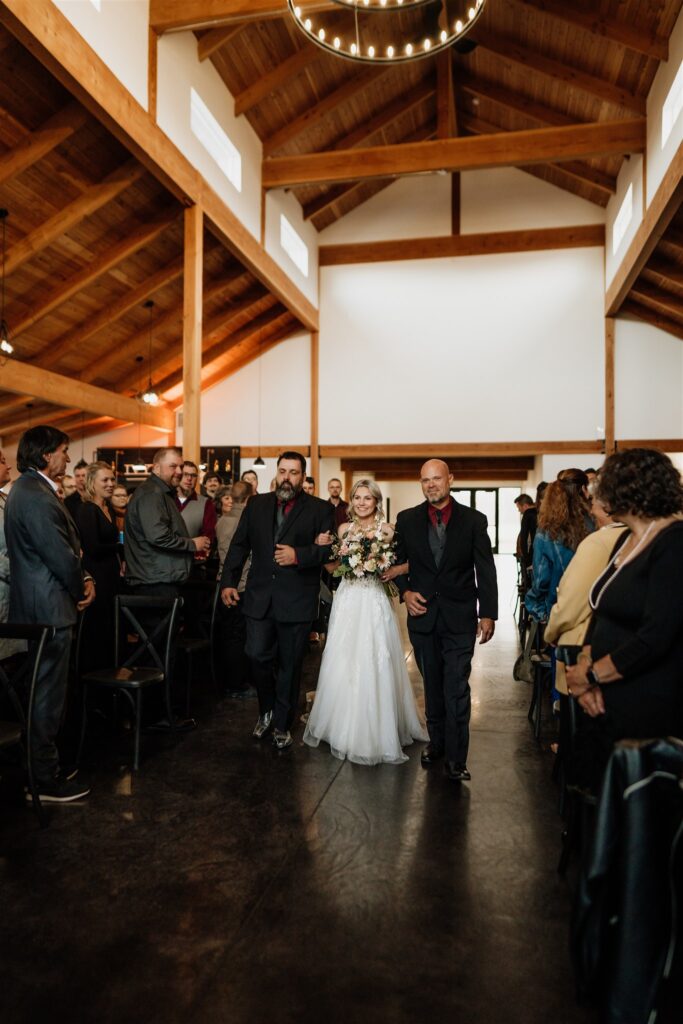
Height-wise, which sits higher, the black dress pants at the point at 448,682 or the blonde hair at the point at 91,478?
the blonde hair at the point at 91,478

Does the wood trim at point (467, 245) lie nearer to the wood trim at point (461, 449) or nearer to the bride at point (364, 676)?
the wood trim at point (461, 449)

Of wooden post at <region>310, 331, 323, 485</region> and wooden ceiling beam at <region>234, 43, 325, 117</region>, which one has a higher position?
wooden ceiling beam at <region>234, 43, 325, 117</region>

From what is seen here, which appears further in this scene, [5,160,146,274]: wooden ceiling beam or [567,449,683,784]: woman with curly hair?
[5,160,146,274]: wooden ceiling beam

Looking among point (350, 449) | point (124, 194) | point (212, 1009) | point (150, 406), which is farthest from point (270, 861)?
point (150, 406)

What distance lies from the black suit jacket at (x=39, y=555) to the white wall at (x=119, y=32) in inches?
172

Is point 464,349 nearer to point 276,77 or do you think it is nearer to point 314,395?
point 314,395

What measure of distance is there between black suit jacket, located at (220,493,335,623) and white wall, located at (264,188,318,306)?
7651 millimetres

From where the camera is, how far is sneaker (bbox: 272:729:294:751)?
391 centimetres

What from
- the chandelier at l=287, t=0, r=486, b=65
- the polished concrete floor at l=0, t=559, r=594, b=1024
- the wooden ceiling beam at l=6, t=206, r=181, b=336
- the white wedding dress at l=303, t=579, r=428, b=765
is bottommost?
the polished concrete floor at l=0, t=559, r=594, b=1024

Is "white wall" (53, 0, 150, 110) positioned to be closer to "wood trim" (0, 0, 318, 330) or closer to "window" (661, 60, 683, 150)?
"wood trim" (0, 0, 318, 330)

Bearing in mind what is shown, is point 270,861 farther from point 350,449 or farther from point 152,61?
point 350,449

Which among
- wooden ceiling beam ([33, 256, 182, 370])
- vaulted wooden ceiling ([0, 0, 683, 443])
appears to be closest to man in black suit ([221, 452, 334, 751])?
vaulted wooden ceiling ([0, 0, 683, 443])

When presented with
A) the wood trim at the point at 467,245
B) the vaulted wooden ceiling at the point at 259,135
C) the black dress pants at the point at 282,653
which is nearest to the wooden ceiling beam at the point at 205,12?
the vaulted wooden ceiling at the point at 259,135

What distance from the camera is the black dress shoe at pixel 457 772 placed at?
3498 millimetres
